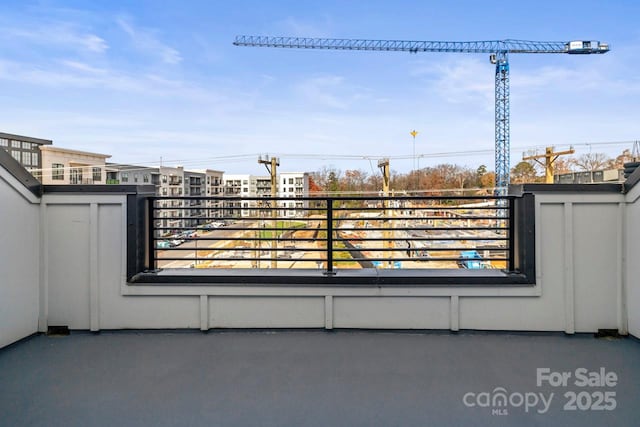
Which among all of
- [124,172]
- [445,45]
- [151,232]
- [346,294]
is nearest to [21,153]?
[151,232]

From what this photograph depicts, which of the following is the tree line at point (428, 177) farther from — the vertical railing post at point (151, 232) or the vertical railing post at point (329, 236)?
the vertical railing post at point (151, 232)

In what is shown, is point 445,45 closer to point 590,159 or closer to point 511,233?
point 590,159

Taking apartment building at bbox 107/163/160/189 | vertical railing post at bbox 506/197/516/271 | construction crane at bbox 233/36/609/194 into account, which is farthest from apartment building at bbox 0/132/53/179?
construction crane at bbox 233/36/609/194

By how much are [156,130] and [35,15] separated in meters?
10.7

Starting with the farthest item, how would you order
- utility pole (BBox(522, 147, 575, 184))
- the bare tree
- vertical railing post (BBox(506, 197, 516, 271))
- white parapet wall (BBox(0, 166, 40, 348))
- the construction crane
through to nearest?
the construction crane, utility pole (BBox(522, 147, 575, 184)), the bare tree, vertical railing post (BBox(506, 197, 516, 271)), white parapet wall (BBox(0, 166, 40, 348))

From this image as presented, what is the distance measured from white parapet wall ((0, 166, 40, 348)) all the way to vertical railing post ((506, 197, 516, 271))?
3381 millimetres

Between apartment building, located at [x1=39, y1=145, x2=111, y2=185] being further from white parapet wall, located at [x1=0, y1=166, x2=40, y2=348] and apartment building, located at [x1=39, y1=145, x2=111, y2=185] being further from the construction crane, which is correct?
the construction crane

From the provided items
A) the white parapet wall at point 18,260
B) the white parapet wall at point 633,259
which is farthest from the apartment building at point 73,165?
the white parapet wall at point 633,259

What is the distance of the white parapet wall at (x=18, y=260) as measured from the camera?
220cm

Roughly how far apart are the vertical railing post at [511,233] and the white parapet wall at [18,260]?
11.1ft

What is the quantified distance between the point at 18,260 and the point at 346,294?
7.16 ft

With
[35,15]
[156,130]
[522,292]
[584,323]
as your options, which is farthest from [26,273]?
[156,130]

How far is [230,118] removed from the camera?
693 inches

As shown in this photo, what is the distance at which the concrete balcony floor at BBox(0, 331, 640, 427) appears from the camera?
1461mm
